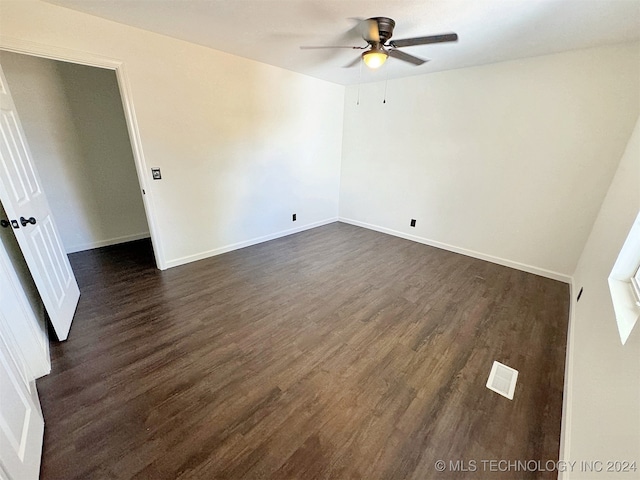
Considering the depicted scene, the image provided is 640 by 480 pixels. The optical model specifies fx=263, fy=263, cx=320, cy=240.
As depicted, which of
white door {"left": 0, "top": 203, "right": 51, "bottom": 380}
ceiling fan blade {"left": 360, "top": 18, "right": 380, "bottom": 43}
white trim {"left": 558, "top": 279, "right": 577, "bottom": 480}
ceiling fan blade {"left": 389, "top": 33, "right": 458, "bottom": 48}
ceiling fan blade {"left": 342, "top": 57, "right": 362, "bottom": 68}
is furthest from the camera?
ceiling fan blade {"left": 342, "top": 57, "right": 362, "bottom": 68}

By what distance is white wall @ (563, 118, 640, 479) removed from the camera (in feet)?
3.12

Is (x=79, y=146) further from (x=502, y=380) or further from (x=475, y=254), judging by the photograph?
(x=475, y=254)

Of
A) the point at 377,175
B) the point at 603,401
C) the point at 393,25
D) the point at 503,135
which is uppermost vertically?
the point at 393,25

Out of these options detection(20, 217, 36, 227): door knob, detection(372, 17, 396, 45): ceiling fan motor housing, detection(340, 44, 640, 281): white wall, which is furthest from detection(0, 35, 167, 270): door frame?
detection(340, 44, 640, 281): white wall

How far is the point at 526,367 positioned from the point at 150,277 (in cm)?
363

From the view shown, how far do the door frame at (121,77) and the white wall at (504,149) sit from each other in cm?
325

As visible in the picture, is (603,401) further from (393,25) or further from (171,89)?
(171,89)

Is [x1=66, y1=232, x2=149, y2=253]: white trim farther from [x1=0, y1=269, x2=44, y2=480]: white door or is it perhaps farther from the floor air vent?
the floor air vent

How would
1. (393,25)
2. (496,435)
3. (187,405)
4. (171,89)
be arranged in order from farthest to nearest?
1. (171,89)
2. (393,25)
3. (187,405)
4. (496,435)

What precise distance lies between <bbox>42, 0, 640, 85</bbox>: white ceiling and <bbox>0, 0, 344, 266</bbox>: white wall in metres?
0.20

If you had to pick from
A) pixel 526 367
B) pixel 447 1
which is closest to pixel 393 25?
pixel 447 1

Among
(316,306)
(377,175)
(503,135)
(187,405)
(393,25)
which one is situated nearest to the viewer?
(187,405)

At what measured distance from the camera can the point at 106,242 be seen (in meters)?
3.82

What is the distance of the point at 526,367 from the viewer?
1926mm
